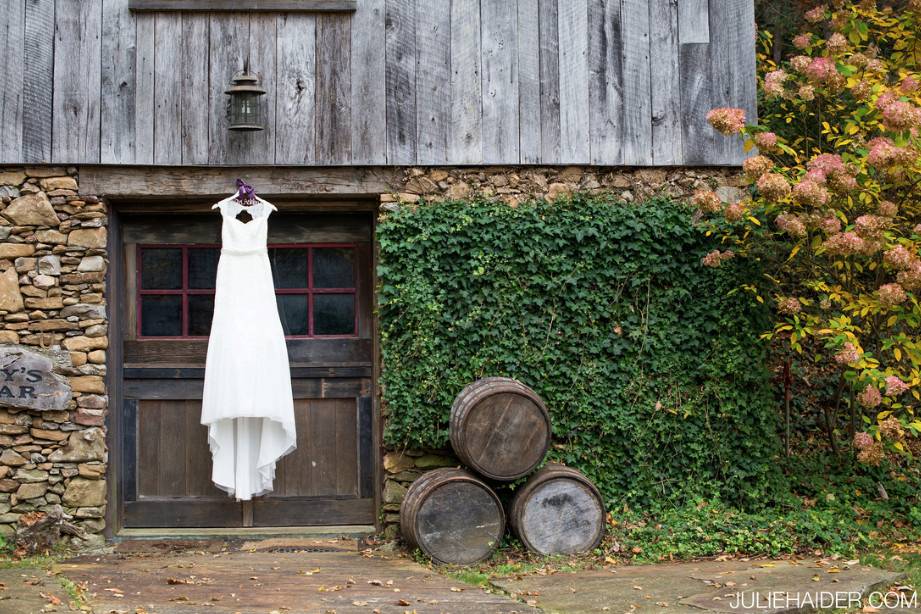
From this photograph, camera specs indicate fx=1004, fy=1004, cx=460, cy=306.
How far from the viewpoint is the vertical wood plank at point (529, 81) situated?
7062mm

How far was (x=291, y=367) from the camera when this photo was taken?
716 centimetres

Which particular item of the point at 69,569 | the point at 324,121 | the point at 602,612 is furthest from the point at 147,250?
the point at 602,612

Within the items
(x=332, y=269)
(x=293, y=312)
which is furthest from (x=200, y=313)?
(x=332, y=269)

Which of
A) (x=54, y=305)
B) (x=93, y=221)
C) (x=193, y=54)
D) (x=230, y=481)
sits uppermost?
(x=193, y=54)

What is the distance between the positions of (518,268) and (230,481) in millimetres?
2426

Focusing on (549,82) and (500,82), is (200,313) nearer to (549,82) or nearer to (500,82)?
(500,82)

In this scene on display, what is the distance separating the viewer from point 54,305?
22.3 feet

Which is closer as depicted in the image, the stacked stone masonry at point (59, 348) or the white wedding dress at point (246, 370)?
the white wedding dress at point (246, 370)

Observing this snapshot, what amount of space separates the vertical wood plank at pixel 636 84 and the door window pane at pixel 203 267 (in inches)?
120

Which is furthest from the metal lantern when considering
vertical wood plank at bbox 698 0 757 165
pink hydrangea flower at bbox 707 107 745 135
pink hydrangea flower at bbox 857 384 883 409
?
pink hydrangea flower at bbox 857 384 883 409

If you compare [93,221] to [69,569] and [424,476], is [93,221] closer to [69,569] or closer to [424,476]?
[69,569]

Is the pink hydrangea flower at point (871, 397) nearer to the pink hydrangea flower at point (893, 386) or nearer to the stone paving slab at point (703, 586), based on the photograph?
the pink hydrangea flower at point (893, 386)

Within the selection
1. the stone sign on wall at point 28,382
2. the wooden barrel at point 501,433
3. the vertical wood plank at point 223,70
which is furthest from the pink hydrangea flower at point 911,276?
the stone sign on wall at point 28,382

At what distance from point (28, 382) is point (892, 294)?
5.58 m
